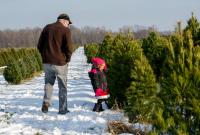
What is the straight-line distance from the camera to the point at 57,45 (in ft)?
30.7

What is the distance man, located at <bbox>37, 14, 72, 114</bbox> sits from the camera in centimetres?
926

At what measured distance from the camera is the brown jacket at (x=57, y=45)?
9289 mm

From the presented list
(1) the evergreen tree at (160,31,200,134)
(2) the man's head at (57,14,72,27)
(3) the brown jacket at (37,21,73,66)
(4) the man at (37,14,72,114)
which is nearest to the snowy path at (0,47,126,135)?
(4) the man at (37,14,72,114)

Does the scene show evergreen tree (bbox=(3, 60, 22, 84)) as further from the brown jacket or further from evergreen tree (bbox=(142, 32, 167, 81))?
the brown jacket

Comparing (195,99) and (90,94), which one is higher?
(195,99)

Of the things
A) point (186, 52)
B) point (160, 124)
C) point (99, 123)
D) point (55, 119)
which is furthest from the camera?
point (55, 119)

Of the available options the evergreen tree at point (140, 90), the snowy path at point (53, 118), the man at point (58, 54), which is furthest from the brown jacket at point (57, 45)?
the evergreen tree at point (140, 90)

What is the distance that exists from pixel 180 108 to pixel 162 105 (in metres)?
0.21

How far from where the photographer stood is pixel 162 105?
16.4 ft

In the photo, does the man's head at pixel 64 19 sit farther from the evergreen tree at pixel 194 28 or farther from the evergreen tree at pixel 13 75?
the evergreen tree at pixel 13 75

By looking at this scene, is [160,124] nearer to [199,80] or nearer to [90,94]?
[199,80]

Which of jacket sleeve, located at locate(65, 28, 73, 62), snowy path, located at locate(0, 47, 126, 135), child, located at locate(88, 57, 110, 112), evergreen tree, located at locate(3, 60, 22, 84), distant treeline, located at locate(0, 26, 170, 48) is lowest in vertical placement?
distant treeline, located at locate(0, 26, 170, 48)

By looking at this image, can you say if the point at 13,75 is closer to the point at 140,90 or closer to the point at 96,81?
the point at 96,81

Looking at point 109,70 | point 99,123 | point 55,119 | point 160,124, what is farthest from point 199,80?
point 109,70
